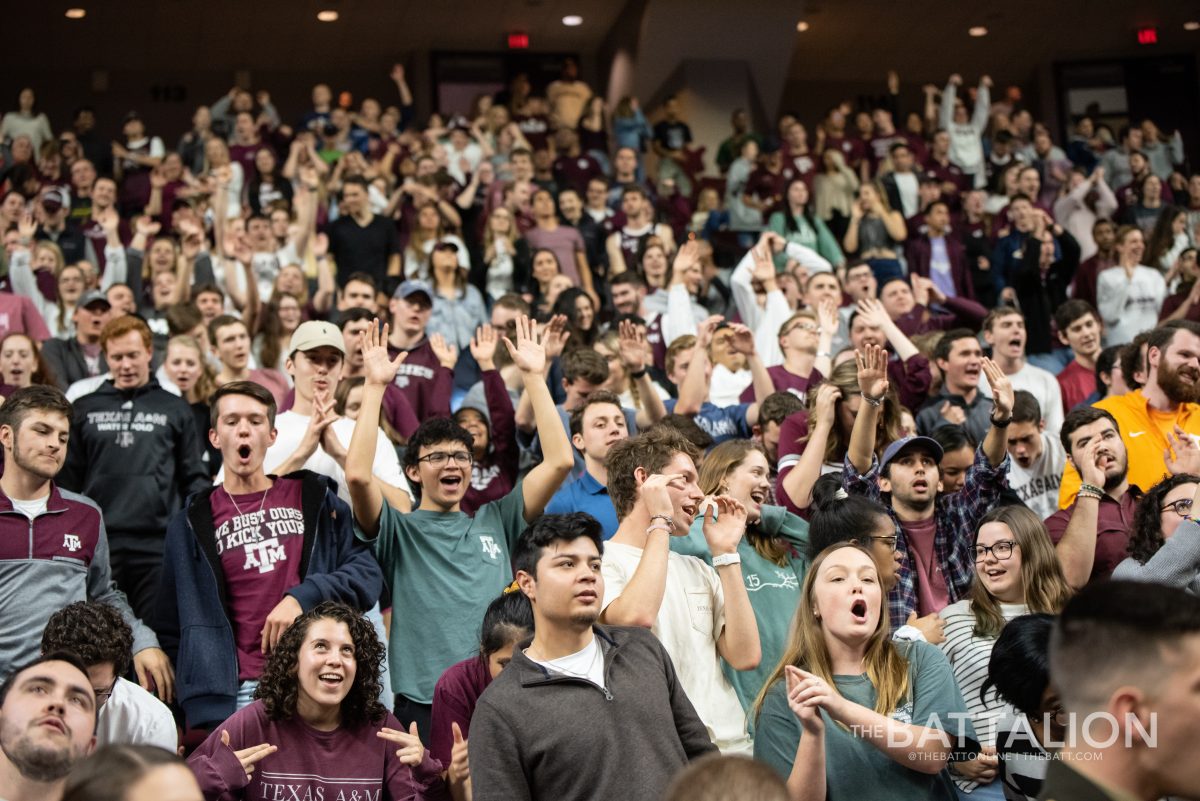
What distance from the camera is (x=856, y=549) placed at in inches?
136

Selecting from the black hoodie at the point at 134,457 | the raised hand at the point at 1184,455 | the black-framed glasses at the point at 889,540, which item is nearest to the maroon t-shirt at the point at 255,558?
the black hoodie at the point at 134,457

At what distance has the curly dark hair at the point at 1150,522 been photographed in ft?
14.3

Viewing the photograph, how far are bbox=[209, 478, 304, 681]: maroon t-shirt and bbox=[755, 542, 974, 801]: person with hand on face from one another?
1.76m

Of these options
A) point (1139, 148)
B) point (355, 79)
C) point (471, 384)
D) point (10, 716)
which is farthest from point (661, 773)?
point (355, 79)

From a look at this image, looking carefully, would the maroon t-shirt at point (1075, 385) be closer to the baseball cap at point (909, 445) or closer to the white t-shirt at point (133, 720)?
the baseball cap at point (909, 445)

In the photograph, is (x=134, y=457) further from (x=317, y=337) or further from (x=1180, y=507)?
(x=1180, y=507)

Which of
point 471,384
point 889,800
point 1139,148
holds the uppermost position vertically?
point 1139,148

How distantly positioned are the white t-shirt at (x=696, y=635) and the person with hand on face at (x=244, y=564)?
3.01 feet

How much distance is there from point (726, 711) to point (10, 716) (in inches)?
74.5

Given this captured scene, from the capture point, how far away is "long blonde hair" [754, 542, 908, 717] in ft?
10.7

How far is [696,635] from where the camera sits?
12.9ft

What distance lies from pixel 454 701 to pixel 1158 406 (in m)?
3.32

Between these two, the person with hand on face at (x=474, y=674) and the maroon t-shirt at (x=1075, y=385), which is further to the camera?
the maroon t-shirt at (x=1075, y=385)

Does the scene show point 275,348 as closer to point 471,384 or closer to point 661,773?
point 471,384
